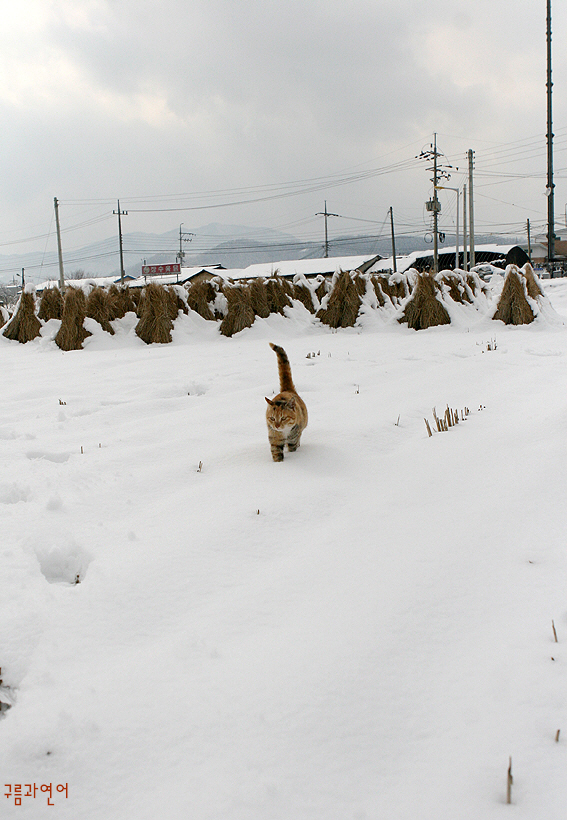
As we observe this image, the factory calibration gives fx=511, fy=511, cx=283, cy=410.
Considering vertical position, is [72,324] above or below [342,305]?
below

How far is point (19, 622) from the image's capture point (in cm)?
157

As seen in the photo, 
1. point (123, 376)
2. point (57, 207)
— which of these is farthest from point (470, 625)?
point (57, 207)

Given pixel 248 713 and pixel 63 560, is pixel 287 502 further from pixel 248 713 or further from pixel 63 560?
pixel 248 713

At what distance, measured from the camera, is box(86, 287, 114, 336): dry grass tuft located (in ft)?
30.1

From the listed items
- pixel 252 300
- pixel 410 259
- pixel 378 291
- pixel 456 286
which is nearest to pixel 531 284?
pixel 456 286

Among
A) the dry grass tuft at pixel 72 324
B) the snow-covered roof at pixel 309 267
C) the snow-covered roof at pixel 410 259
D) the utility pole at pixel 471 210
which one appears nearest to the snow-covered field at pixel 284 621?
the dry grass tuft at pixel 72 324

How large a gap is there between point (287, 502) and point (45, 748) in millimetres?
1434

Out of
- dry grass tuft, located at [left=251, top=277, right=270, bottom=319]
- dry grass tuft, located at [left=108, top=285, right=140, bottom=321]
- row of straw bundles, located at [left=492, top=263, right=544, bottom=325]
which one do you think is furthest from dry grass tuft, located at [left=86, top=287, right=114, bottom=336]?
row of straw bundles, located at [left=492, top=263, right=544, bottom=325]

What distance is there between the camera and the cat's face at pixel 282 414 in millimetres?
2986

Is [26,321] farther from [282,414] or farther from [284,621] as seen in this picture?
[284,621]

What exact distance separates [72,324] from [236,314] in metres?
2.97

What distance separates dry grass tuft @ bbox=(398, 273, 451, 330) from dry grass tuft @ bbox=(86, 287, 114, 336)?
19.9ft

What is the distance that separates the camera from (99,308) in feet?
30.4

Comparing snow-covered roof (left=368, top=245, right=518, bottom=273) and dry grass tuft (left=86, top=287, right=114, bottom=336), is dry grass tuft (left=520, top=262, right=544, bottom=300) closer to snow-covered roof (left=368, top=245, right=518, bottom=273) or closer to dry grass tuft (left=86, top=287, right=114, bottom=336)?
dry grass tuft (left=86, top=287, right=114, bottom=336)
